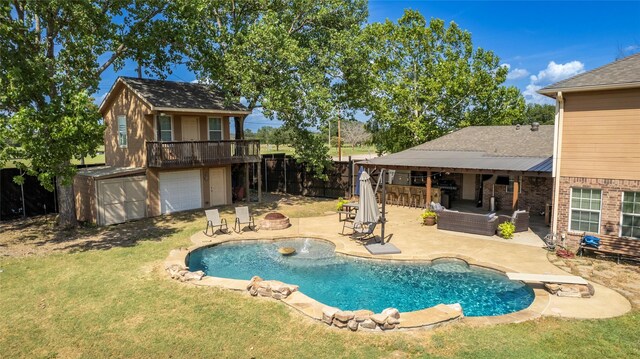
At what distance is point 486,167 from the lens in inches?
685

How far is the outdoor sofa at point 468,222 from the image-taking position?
1586 centimetres

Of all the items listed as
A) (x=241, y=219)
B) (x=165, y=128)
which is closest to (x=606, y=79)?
(x=241, y=219)

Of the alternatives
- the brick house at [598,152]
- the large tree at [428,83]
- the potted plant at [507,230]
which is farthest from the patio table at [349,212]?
the large tree at [428,83]

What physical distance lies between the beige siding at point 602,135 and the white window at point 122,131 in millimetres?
20985

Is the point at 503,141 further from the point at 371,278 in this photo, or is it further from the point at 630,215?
the point at 371,278

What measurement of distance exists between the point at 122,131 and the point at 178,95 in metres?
3.72

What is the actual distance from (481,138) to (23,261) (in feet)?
75.6

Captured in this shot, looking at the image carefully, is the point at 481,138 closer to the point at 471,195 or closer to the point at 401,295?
the point at 471,195

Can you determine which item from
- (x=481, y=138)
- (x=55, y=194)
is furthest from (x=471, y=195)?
(x=55, y=194)

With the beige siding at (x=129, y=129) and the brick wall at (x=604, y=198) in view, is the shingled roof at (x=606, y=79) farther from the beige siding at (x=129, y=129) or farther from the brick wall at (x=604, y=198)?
the beige siding at (x=129, y=129)

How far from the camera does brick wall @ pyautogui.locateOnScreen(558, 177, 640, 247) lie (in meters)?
12.4

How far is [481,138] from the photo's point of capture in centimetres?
2397

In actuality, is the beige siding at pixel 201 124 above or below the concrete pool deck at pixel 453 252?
above

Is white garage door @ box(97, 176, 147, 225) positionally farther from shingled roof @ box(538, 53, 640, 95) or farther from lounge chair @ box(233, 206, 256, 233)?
shingled roof @ box(538, 53, 640, 95)
